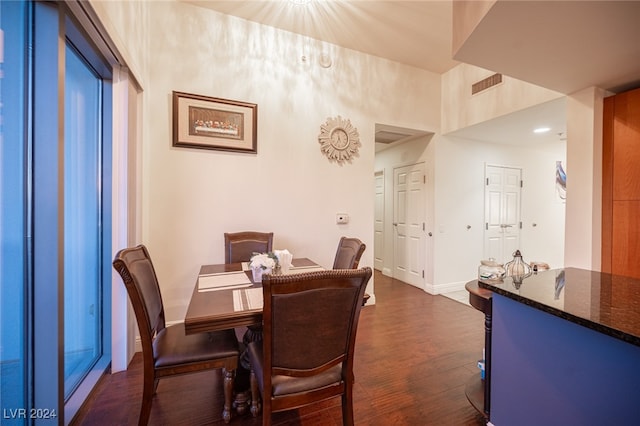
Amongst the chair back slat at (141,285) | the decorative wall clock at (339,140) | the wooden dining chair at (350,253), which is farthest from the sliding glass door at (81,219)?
the decorative wall clock at (339,140)

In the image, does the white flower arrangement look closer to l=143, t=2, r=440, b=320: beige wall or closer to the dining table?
the dining table

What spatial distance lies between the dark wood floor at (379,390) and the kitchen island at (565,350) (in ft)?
1.42

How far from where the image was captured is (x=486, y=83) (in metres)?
3.41

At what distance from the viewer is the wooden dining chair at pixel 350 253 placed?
1969mm

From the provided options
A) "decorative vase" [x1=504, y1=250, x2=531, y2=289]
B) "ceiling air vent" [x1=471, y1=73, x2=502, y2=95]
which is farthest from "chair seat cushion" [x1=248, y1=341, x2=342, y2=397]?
"ceiling air vent" [x1=471, y1=73, x2=502, y2=95]

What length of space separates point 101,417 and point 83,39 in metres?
2.26

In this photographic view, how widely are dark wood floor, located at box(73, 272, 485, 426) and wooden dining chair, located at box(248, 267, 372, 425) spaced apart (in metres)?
0.48

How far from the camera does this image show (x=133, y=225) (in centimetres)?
215

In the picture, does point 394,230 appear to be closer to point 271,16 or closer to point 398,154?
point 398,154

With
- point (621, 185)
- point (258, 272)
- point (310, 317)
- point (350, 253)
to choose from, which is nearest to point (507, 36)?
point (621, 185)

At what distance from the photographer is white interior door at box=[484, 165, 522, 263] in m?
4.40

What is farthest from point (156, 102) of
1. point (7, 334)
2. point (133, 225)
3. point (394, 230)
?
point (394, 230)

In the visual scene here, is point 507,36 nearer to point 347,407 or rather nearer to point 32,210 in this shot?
point 347,407

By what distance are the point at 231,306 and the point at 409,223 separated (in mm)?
3693
